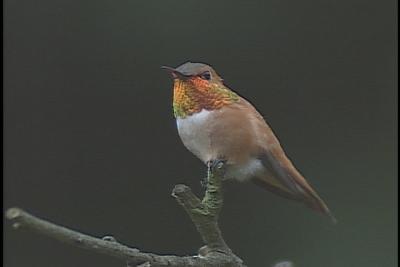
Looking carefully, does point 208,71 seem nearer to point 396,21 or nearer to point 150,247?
point 150,247

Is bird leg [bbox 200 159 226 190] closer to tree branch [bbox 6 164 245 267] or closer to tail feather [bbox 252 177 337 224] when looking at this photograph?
tree branch [bbox 6 164 245 267]

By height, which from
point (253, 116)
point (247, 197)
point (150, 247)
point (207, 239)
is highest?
point (253, 116)

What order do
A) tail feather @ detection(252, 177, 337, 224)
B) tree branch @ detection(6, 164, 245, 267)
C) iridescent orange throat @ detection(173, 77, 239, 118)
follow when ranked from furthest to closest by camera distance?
tail feather @ detection(252, 177, 337, 224)
iridescent orange throat @ detection(173, 77, 239, 118)
tree branch @ detection(6, 164, 245, 267)

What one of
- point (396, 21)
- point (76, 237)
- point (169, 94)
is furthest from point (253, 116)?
point (396, 21)

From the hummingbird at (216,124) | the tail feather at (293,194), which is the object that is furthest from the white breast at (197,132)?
the tail feather at (293,194)

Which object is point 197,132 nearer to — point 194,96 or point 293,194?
point 194,96

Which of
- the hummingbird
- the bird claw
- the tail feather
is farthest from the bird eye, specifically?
the tail feather

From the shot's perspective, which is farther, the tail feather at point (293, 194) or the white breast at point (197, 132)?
the tail feather at point (293, 194)

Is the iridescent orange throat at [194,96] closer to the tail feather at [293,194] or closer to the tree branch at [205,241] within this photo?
the tree branch at [205,241]
